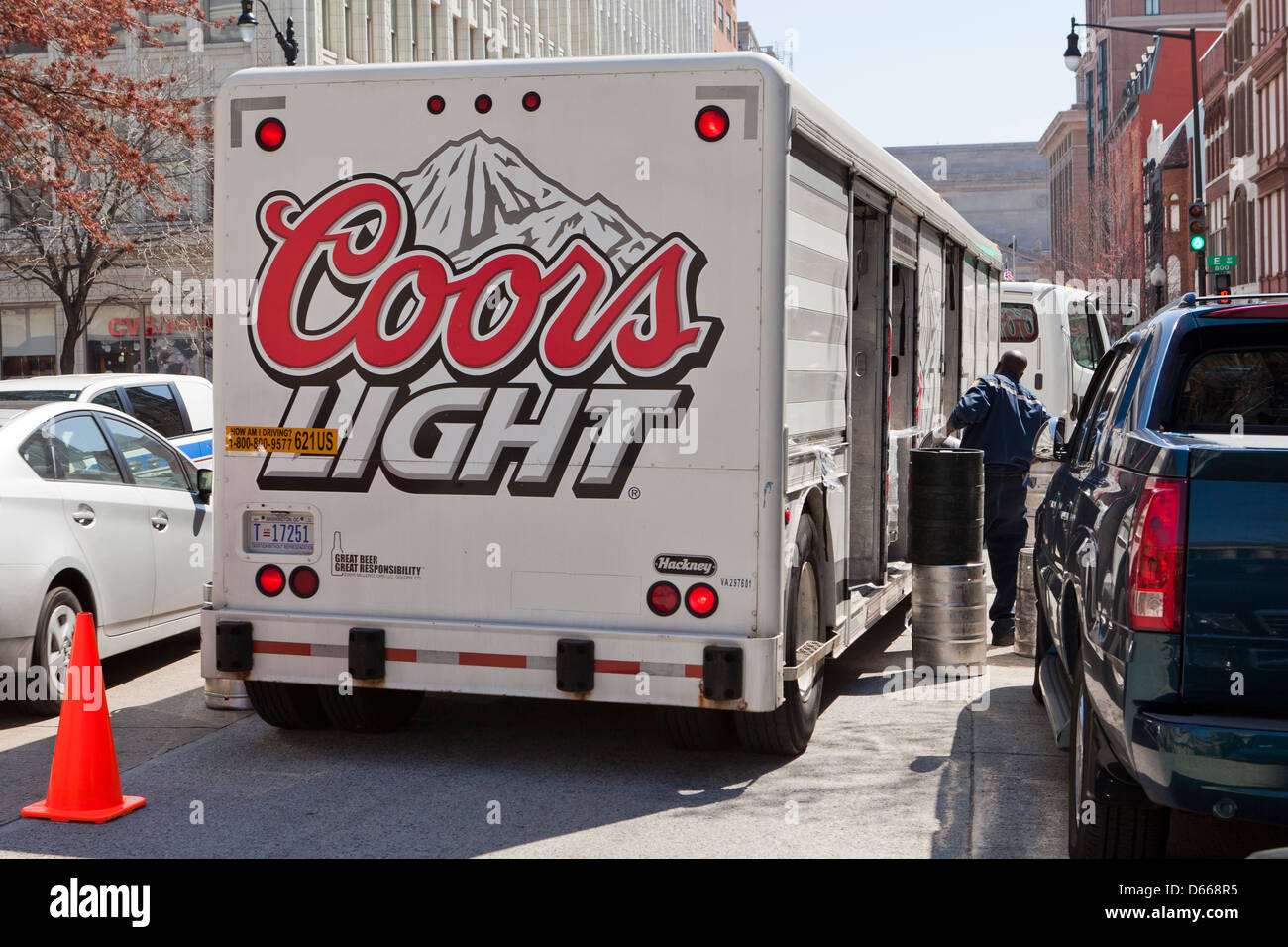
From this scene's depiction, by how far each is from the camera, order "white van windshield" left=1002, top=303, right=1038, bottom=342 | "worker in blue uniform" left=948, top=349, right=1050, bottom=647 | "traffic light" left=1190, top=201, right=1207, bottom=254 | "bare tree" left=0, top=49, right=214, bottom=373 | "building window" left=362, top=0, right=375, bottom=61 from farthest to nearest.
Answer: "building window" left=362, top=0, right=375, bottom=61 < "traffic light" left=1190, top=201, right=1207, bottom=254 < "bare tree" left=0, top=49, right=214, bottom=373 < "white van windshield" left=1002, top=303, right=1038, bottom=342 < "worker in blue uniform" left=948, top=349, right=1050, bottom=647

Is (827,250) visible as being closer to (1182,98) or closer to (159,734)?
(159,734)

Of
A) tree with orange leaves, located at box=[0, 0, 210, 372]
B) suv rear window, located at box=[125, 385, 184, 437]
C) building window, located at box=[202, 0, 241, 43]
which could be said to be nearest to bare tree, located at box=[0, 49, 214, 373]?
tree with orange leaves, located at box=[0, 0, 210, 372]

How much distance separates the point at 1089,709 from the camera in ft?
16.3

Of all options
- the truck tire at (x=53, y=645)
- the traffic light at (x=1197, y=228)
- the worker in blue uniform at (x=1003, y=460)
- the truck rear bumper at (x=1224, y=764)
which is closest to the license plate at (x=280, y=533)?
the truck tire at (x=53, y=645)

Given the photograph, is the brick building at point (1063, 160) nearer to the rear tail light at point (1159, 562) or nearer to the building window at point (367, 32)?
the building window at point (367, 32)

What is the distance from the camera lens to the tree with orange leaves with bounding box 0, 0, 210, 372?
55.8 feet

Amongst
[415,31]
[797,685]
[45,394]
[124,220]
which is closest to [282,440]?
[797,685]

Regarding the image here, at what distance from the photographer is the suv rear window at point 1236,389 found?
16.5 feet

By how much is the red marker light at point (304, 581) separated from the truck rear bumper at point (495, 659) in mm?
113

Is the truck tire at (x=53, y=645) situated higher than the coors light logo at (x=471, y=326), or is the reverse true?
the coors light logo at (x=471, y=326)

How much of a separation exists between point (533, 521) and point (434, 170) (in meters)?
1.55

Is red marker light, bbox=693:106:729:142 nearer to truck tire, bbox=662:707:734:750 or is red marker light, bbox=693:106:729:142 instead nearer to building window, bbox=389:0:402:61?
truck tire, bbox=662:707:734:750

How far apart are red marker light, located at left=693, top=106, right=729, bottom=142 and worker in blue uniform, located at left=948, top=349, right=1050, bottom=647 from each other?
4431mm
